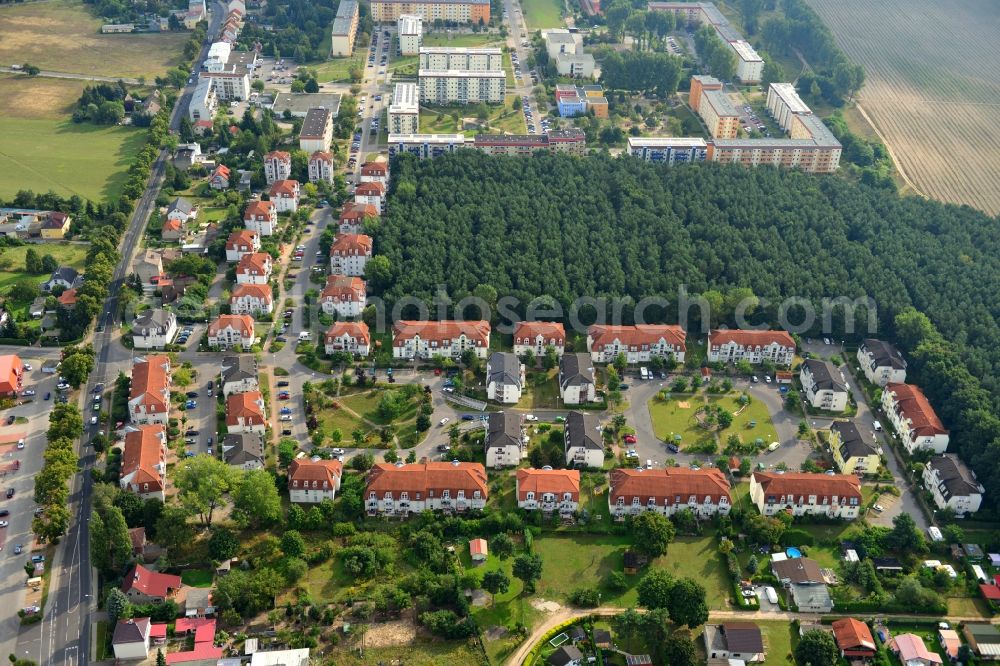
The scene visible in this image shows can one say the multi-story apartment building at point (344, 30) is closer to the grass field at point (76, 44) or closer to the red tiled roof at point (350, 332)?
the grass field at point (76, 44)

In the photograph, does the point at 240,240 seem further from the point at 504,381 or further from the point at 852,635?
the point at 852,635

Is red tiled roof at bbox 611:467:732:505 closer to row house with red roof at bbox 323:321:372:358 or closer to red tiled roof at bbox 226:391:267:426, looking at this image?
row house with red roof at bbox 323:321:372:358

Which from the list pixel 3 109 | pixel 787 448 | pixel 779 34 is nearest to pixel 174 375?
pixel 787 448

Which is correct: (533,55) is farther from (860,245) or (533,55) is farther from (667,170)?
(860,245)

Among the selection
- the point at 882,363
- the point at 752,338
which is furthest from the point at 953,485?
the point at 752,338

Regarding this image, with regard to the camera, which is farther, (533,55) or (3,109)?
(533,55)
